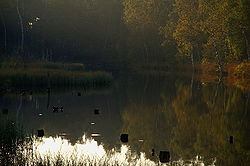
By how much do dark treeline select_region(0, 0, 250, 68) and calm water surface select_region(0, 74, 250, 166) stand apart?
110 ft

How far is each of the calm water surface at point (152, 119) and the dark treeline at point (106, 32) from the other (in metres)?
33.6

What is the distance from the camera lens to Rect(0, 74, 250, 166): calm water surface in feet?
62.7

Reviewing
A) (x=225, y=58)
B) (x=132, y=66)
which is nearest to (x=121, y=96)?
(x=225, y=58)

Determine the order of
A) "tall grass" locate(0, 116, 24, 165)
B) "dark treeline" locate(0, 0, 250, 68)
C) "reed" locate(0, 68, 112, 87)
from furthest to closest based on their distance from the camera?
"dark treeline" locate(0, 0, 250, 68) → "reed" locate(0, 68, 112, 87) → "tall grass" locate(0, 116, 24, 165)

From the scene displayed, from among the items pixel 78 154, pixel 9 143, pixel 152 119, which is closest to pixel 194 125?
pixel 152 119

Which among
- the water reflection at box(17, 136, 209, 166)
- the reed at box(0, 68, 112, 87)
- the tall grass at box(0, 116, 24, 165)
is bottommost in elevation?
the water reflection at box(17, 136, 209, 166)

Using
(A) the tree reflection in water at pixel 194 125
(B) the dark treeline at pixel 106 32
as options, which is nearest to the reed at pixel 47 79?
(A) the tree reflection in water at pixel 194 125

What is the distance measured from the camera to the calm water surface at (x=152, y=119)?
62.7ft

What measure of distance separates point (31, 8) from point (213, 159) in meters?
79.3

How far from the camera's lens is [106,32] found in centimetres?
9869

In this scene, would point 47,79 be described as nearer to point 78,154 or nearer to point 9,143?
point 9,143

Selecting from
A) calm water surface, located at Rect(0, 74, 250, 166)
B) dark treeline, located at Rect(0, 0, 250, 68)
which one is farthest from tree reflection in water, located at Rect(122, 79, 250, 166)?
dark treeline, located at Rect(0, 0, 250, 68)

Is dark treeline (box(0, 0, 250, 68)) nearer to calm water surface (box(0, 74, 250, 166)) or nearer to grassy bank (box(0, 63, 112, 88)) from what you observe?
grassy bank (box(0, 63, 112, 88))

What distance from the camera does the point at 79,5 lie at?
323ft
